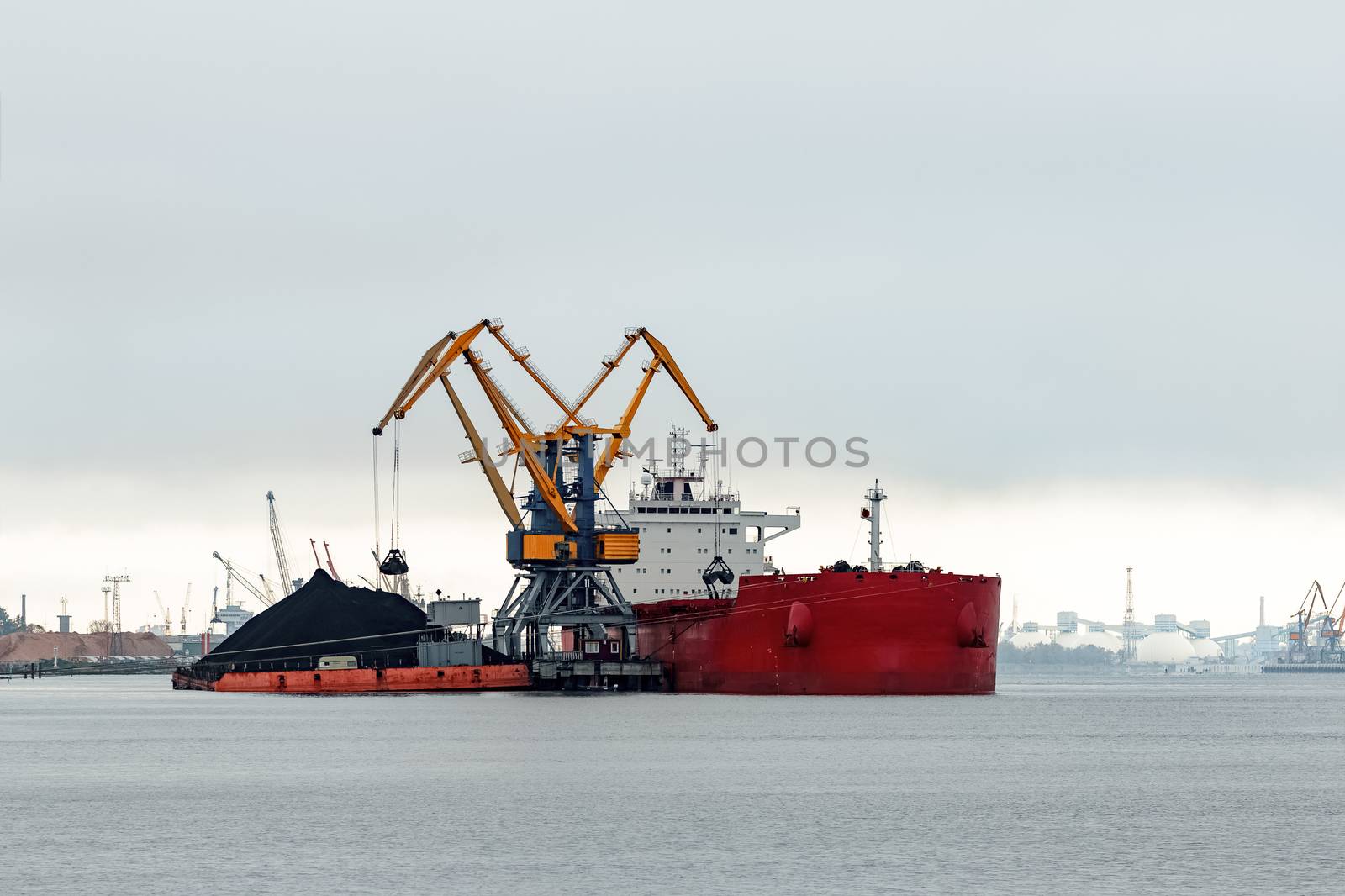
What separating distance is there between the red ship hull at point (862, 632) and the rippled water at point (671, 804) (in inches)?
56.5

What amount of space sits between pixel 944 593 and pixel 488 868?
3516 centimetres

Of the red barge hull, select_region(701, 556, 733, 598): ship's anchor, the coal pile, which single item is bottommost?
the red barge hull

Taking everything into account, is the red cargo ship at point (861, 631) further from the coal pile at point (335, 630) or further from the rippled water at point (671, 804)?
the coal pile at point (335, 630)

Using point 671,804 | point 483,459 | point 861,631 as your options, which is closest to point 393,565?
point 483,459

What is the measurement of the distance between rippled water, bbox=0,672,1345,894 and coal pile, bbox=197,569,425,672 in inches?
744

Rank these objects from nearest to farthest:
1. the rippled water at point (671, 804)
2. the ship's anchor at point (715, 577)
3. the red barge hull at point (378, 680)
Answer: the rippled water at point (671, 804), the ship's anchor at point (715, 577), the red barge hull at point (378, 680)

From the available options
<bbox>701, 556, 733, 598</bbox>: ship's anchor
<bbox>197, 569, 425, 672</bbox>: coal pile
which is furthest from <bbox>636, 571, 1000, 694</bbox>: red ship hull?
<bbox>197, 569, 425, 672</bbox>: coal pile

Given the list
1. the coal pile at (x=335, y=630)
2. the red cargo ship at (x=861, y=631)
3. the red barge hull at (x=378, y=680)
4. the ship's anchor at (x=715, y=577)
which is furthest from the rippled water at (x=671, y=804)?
the coal pile at (x=335, y=630)

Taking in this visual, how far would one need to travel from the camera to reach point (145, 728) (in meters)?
61.1

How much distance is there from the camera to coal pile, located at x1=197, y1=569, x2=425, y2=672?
270 ft

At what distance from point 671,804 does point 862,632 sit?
2629 cm

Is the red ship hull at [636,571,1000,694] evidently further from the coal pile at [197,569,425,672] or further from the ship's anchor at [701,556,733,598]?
the coal pile at [197,569,425,672]

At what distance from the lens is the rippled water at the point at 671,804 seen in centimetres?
2772

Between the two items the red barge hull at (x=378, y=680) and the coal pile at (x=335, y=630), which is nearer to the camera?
the red barge hull at (x=378, y=680)
